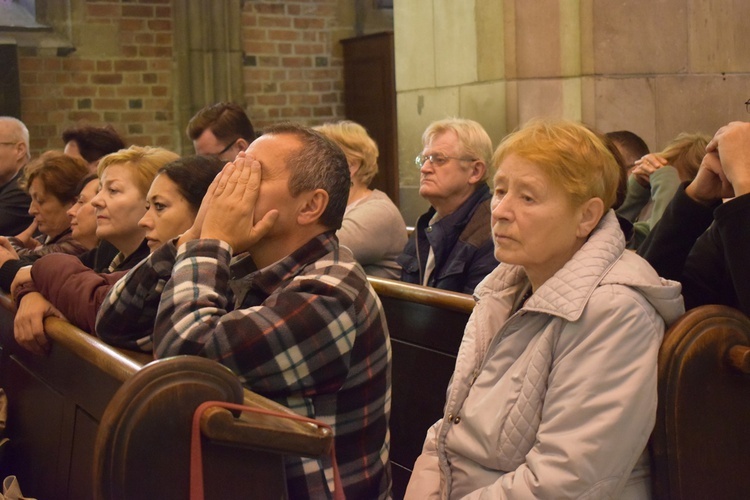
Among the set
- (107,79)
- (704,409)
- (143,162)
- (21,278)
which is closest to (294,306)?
(704,409)

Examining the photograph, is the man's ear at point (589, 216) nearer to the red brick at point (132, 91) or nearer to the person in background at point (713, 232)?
the person in background at point (713, 232)

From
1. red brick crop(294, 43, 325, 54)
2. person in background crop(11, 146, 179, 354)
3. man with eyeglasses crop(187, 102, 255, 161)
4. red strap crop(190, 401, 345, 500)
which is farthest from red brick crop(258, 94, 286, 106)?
red strap crop(190, 401, 345, 500)

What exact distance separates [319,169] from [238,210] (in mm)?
203

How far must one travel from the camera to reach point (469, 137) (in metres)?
3.83

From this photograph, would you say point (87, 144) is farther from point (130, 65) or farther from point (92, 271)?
point (130, 65)

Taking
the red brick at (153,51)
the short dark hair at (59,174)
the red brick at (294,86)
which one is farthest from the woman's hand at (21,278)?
the red brick at (294,86)

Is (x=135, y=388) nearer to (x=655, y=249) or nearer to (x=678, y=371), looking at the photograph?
(x=678, y=371)

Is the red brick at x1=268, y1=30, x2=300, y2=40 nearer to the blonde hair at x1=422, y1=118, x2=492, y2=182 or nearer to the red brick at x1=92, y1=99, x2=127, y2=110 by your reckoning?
the red brick at x1=92, y1=99, x2=127, y2=110

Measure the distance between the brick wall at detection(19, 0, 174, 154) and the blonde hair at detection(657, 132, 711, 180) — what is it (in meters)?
5.47

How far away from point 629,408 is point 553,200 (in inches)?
17.2

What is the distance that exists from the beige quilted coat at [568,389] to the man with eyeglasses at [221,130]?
2.87 meters

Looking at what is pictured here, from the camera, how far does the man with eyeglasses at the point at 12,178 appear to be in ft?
17.7

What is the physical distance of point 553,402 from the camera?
1858 millimetres

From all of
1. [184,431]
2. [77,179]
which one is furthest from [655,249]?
[77,179]
